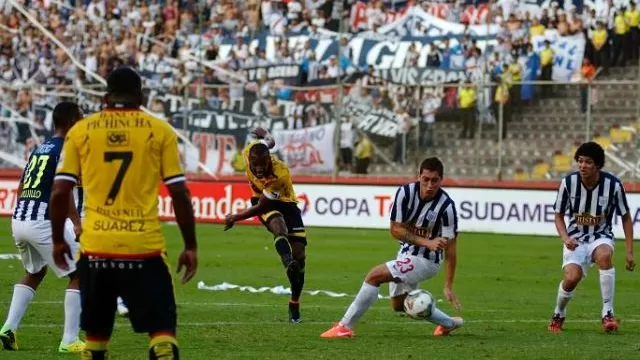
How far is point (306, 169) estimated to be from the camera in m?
32.1

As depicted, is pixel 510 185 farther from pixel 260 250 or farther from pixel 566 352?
pixel 566 352

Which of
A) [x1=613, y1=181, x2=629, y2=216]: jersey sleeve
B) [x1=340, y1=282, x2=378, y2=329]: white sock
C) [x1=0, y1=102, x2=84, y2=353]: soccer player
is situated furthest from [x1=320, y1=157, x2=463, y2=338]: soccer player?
[x1=0, y1=102, x2=84, y2=353]: soccer player

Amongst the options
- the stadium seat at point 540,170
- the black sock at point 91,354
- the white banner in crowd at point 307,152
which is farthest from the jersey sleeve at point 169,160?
the white banner in crowd at point 307,152

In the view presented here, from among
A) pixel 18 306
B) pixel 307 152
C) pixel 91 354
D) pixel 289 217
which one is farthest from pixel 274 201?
pixel 307 152

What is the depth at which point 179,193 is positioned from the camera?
27.2 ft

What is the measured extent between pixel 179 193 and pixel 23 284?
174 inches

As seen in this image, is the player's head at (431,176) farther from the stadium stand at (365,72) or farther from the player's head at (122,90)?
the stadium stand at (365,72)

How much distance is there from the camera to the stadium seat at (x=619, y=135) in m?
29.5

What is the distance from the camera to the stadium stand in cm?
3083

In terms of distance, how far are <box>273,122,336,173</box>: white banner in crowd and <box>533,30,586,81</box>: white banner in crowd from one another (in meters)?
5.84

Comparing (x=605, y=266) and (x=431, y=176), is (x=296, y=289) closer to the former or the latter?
(x=431, y=176)

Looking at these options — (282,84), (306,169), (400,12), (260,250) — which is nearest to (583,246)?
(260,250)

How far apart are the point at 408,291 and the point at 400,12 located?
84.7ft

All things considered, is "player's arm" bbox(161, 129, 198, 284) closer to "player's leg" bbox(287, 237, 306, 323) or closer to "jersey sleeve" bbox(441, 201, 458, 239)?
"jersey sleeve" bbox(441, 201, 458, 239)
